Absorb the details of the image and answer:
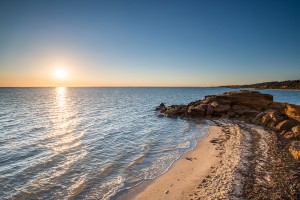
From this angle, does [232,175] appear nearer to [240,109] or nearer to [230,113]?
[230,113]

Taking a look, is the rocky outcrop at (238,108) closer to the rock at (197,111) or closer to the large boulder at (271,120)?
the rock at (197,111)

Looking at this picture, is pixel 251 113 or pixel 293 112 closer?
pixel 293 112

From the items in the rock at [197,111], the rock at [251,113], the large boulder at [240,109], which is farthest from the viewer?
the rock at [197,111]

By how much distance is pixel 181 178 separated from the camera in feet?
39.3

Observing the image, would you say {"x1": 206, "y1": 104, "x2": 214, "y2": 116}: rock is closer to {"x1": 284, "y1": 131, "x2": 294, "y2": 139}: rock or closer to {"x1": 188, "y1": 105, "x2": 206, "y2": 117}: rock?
{"x1": 188, "y1": 105, "x2": 206, "y2": 117}: rock

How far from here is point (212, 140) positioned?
20219 millimetres

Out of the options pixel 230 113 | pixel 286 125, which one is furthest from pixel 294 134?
pixel 230 113

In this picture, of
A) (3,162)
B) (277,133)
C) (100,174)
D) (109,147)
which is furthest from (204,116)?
(3,162)

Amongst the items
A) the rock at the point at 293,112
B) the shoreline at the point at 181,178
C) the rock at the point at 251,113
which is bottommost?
the shoreline at the point at 181,178

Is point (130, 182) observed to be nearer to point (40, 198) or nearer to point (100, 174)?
point (100, 174)

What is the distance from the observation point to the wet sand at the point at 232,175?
32.0 ft

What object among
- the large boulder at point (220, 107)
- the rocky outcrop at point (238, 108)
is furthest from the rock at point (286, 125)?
the large boulder at point (220, 107)

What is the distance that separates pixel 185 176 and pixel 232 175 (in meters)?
2.47

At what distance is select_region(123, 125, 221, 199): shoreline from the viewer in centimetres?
1026
